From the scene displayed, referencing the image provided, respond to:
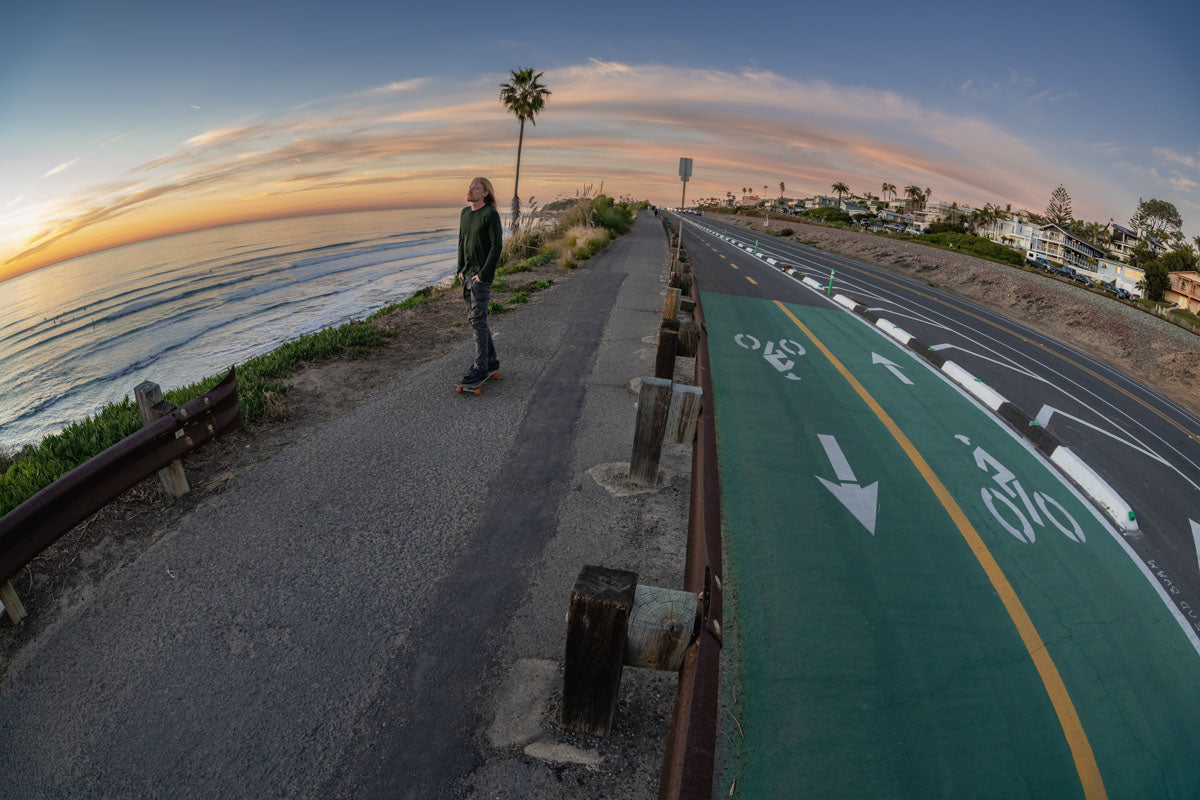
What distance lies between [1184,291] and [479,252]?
82809 mm

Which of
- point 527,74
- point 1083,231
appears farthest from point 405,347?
point 1083,231

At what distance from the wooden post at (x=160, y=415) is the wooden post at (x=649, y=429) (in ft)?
11.4

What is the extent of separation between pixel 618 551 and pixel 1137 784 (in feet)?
9.53

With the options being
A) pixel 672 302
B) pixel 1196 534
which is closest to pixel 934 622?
pixel 1196 534

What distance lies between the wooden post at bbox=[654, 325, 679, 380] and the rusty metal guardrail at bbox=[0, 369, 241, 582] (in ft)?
13.0

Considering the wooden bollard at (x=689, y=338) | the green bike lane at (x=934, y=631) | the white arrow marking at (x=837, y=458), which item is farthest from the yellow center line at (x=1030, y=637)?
the wooden bollard at (x=689, y=338)

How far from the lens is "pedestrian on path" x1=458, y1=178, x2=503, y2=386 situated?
20.2 feet

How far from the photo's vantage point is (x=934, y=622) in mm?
3723

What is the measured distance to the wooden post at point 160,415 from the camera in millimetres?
4082

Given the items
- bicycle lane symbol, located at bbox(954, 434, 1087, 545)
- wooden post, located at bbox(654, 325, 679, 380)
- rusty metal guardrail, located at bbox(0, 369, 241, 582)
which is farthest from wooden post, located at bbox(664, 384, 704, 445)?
rusty metal guardrail, located at bbox(0, 369, 241, 582)

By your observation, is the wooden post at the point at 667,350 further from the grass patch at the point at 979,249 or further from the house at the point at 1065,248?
the house at the point at 1065,248

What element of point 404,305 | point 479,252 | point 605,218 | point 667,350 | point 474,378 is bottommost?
point 474,378

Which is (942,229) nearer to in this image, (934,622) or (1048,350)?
(1048,350)

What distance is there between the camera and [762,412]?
7.00 metres
